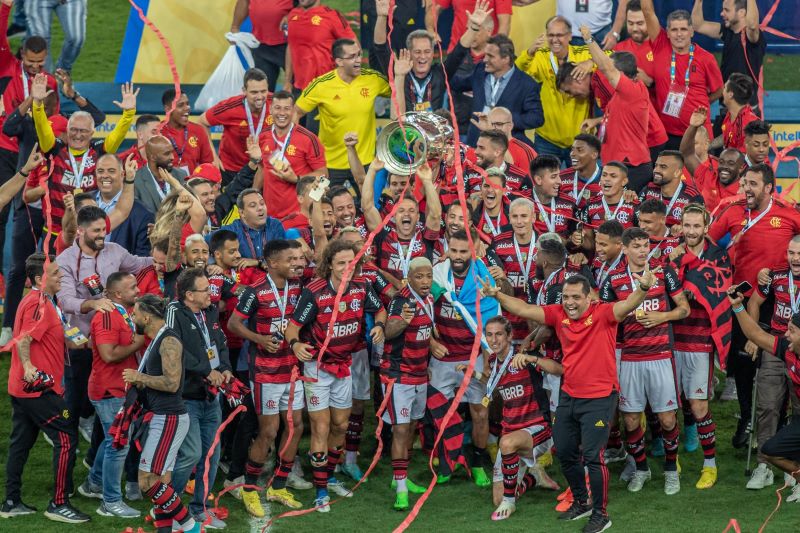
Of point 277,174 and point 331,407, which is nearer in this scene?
point 331,407

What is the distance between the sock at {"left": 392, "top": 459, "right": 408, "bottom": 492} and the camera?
364 inches

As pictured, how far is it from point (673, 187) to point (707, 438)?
6.53 feet

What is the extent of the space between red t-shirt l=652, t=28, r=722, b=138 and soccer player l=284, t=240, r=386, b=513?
4.10m

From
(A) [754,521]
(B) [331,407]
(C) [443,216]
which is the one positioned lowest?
(A) [754,521]

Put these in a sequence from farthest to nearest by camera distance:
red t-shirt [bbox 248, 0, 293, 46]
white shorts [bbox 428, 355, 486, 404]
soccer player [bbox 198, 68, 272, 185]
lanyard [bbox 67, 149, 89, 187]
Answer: red t-shirt [bbox 248, 0, 293, 46]
soccer player [bbox 198, 68, 272, 185]
lanyard [bbox 67, 149, 89, 187]
white shorts [bbox 428, 355, 486, 404]

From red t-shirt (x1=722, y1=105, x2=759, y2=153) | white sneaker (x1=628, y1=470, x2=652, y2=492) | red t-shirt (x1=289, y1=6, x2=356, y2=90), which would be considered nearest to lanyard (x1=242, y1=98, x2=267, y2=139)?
red t-shirt (x1=289, y1=6, x2=356, y2=90)

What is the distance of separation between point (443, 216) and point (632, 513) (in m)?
2.79

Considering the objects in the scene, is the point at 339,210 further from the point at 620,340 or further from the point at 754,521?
the point at 754,521

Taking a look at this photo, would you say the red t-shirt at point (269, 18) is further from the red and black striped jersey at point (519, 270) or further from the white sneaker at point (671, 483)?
the white sneaker at point (671, 483)

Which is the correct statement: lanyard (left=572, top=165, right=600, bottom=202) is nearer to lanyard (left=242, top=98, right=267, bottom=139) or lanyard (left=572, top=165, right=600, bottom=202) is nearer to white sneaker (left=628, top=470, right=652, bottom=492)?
white sneaker (left=628, top=470, right=652, bottom=492)

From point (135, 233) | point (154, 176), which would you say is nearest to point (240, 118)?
point (154, 176)

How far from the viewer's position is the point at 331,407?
9281mm

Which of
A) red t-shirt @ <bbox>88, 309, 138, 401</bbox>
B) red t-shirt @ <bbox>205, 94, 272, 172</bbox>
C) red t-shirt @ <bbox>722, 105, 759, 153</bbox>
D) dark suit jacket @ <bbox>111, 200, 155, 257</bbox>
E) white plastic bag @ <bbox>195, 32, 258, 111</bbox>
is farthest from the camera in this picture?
white plastic bag @ <bbox>195, 32, 258, 111</bbox>

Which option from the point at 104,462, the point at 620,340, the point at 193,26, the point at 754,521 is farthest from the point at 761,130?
the point at 193,26
